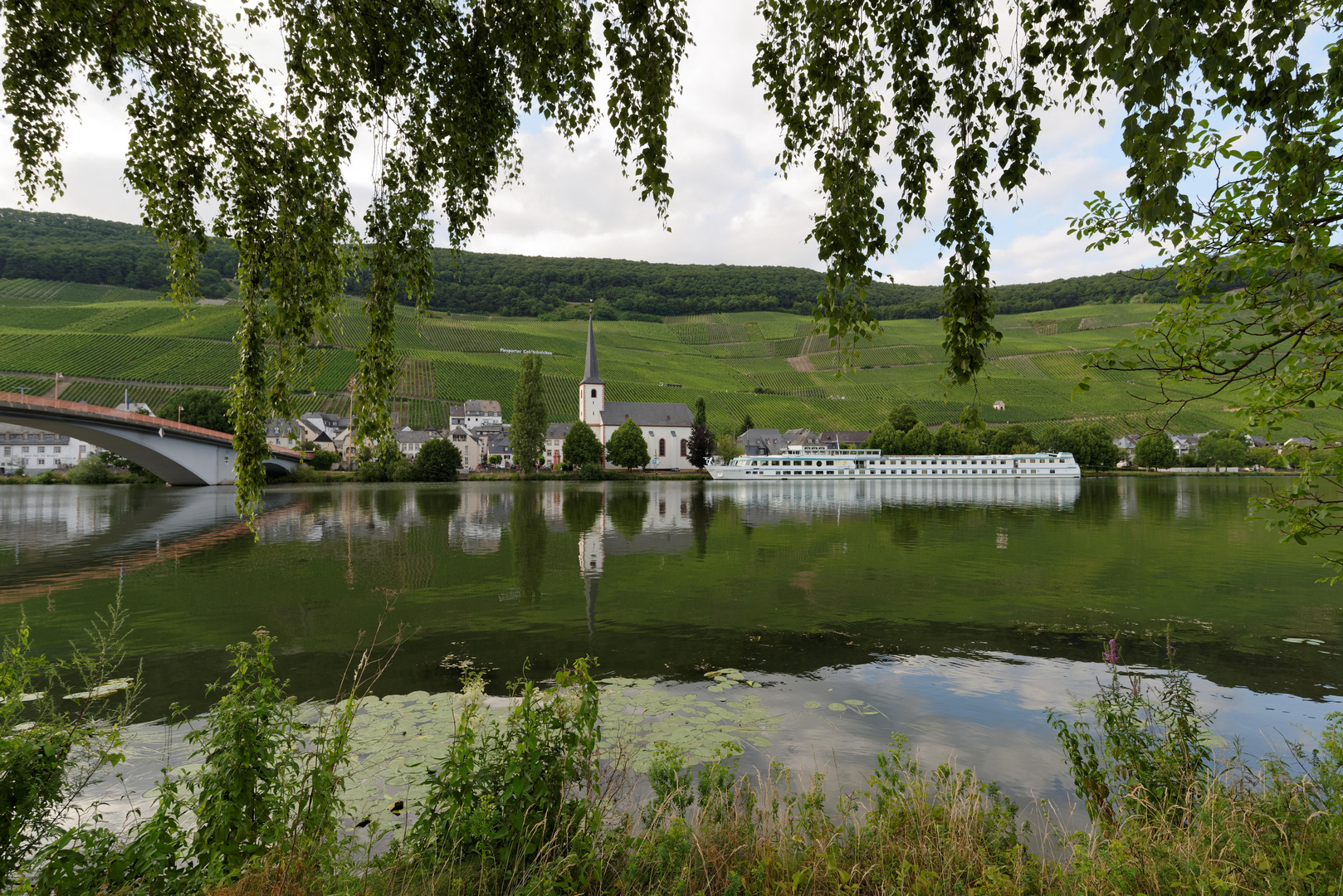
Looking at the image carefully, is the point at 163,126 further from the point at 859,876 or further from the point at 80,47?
the point at 859,876

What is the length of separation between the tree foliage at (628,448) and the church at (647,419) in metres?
20.6

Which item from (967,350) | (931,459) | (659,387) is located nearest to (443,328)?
(659,387)

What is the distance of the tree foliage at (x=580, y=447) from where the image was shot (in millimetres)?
91438

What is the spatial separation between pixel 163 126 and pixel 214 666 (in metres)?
9.06

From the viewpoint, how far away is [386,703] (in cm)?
819

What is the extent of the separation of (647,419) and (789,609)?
365 feet

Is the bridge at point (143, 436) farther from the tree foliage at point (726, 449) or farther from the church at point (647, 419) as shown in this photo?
the tree foliage at point (726, 449)

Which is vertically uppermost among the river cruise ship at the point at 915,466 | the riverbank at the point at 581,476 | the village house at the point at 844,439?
the village house at the point at 844,439

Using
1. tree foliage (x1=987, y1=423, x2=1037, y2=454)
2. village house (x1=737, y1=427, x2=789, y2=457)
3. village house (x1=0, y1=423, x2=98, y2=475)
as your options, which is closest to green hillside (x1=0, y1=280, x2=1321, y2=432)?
tree foliage (x1=987, y1=423, x2=1037, y2=454)

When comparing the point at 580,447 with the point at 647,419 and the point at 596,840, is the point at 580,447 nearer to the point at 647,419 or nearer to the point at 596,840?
the point at 647,419

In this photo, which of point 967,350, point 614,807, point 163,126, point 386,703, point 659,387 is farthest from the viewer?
point 659,387

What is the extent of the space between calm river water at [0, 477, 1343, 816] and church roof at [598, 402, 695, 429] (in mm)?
90496

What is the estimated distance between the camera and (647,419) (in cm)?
12506

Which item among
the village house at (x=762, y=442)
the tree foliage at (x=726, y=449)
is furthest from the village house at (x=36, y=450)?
the village house at (x=762, y=442)
